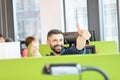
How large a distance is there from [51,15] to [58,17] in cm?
16

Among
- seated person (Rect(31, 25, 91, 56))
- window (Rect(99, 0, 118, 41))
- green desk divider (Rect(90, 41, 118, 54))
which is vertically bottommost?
green desk divider (Rect(90, 41, 118, 54))

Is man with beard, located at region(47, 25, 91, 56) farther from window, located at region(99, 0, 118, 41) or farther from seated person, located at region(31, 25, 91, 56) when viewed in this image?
window, located at region(99, 0, 118, 41)

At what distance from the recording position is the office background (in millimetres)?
5059

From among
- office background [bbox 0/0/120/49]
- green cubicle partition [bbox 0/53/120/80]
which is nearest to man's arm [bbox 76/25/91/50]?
green cubicle partition [bbox 0/53/120/80]

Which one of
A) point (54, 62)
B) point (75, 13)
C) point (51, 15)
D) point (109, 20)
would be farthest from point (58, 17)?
point (54, 62)

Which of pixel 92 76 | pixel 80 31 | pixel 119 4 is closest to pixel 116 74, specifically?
pixel 92 76

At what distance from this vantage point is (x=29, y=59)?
1.63m

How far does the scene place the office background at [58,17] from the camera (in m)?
5.06

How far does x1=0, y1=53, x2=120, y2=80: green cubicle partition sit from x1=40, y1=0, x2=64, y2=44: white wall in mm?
3745

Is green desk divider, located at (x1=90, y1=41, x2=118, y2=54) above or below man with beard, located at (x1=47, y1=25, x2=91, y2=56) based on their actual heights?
below

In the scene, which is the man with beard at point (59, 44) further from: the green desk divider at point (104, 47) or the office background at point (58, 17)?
the office background at point (58, 17)

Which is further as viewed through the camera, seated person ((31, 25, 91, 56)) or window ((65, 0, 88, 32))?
window ((65, 0, 88, 32))

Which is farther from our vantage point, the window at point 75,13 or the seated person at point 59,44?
the window at point 75,13

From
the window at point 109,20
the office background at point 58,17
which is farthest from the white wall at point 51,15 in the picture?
the window at point 109,20
